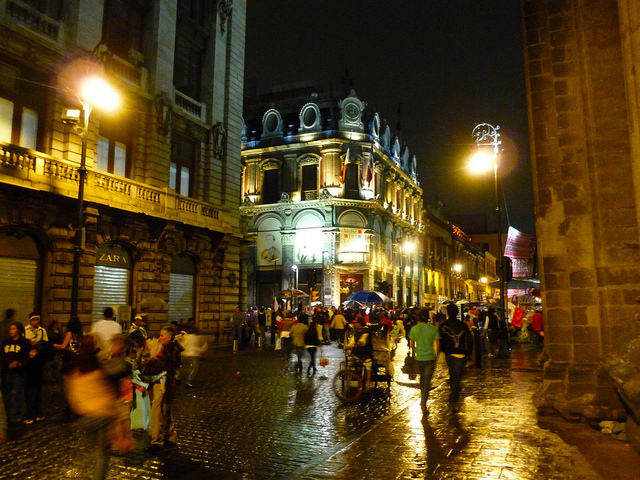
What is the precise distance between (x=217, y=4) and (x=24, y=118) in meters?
11.8

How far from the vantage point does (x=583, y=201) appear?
8898 millimetres

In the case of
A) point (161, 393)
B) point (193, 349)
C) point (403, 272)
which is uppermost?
point (403, 272)

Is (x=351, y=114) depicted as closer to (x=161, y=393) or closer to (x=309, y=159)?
(x=309, y=159)

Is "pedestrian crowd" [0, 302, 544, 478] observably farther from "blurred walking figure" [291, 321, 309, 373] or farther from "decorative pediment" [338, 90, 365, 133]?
"decorative pediment" [338, 90, 365, 133]

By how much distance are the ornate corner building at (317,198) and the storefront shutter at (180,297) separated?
20.1m

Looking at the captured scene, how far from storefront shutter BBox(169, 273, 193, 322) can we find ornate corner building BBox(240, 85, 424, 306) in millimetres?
20107

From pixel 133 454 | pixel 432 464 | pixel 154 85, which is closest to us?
pixel 432 464

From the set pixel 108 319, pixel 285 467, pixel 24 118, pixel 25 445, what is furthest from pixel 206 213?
pixel 285 467

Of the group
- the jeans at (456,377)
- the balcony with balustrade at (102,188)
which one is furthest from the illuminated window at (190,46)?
the jeans at (456,377)

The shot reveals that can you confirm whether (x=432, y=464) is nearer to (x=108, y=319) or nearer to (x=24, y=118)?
(x=108, y=319)

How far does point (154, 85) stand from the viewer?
21.1 metres

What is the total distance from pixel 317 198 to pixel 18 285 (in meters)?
30.2

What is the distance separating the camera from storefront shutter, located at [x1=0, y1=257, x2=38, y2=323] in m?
15.6

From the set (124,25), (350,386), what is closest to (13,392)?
(350,386)
